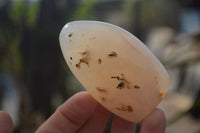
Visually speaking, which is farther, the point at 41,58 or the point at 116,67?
the point at 41,58

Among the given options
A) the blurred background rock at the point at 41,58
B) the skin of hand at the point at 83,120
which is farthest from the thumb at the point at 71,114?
the blurred background rock at the point at 41,58

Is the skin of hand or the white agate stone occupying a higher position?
the white agate stone

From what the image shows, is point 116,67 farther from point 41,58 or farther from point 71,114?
point 41,58

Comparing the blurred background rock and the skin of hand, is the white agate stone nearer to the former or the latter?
the skin of hand

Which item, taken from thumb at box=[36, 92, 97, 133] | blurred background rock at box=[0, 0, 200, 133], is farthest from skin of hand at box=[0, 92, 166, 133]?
blurred background rock at box=[0, 0, 200, 133]

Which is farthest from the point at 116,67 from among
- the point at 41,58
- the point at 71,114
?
the point at 41,58

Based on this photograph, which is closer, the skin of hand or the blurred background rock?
the skin of hand
